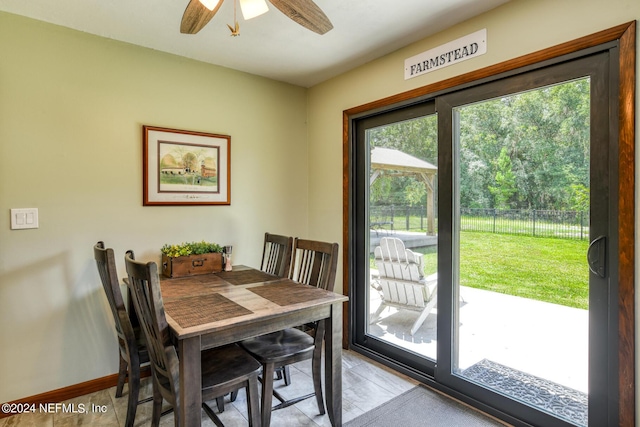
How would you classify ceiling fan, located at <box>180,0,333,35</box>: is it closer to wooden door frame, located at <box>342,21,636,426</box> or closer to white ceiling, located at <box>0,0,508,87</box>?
white ceiling, located at <box>0,0,508,87</box>

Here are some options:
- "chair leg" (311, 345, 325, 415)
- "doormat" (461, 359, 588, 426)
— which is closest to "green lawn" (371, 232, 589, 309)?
"doormat" (461, 359, 588, 426)

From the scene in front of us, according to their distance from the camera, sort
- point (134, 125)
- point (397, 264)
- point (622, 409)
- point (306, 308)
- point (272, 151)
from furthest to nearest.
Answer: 1. point (272, 151)
2. point (397, 264)
3. point (134, 125)
4. point (306, 308)
5. point (622, 409)

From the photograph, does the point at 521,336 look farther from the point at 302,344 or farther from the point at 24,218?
the point at 24,218

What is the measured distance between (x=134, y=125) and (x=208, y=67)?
78cm

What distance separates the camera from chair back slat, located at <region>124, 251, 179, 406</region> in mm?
1476

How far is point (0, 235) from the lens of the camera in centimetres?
216

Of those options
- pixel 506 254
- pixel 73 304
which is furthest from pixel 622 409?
pixel 73 304

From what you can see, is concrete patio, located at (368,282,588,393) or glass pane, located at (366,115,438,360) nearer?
concrete patio, located at (368,282,588,393)

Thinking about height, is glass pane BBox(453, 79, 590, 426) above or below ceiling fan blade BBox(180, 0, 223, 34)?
below

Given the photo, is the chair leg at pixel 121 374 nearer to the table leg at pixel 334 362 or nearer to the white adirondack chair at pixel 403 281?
the table leg at pixel 334 362

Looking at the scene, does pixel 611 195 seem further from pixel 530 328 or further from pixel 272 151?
pixel 272 151

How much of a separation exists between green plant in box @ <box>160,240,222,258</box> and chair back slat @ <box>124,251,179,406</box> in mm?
872

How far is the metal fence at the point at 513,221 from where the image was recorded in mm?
1886

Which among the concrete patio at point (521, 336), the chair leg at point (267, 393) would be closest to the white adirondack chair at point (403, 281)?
the concrete patio at point (521, 336)
